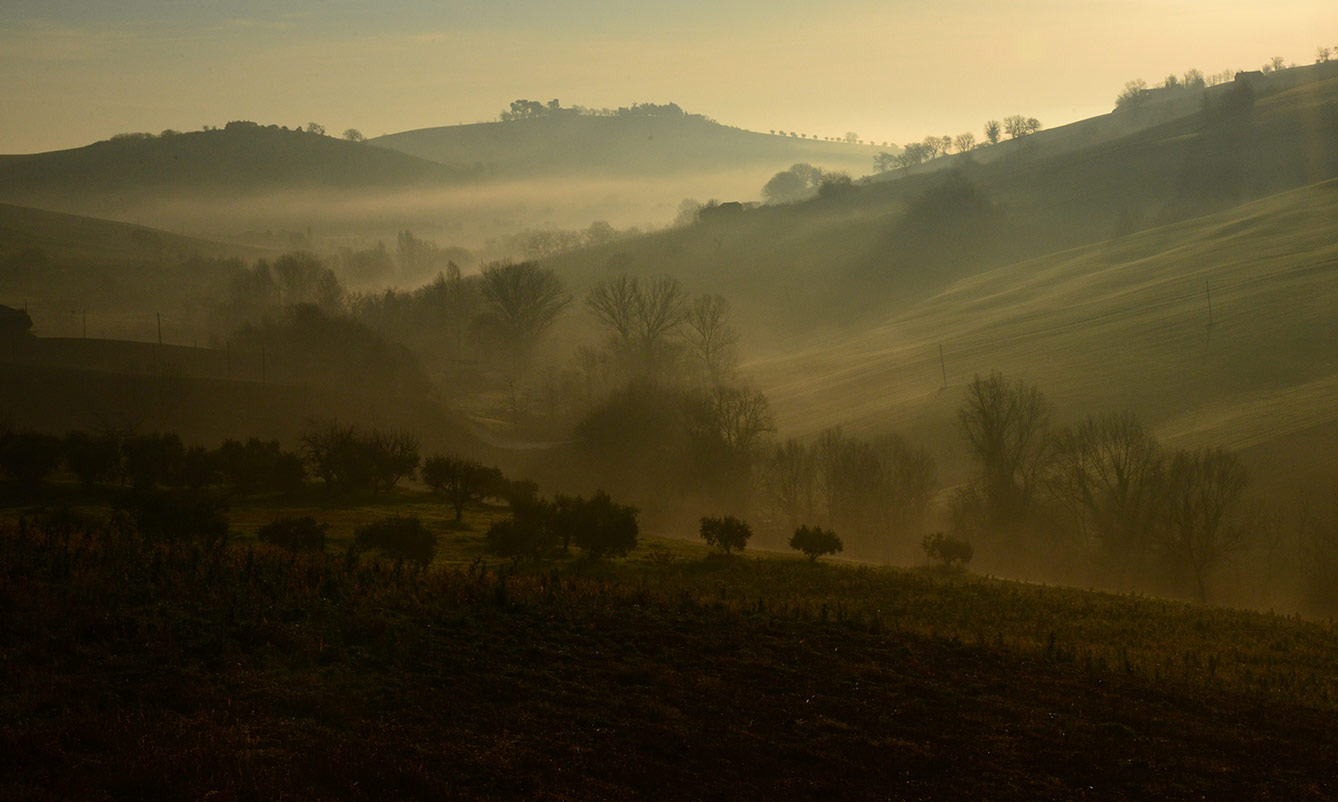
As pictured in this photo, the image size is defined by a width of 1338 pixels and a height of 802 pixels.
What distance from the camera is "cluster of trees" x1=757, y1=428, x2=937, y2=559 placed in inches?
2324

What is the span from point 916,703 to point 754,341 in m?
111

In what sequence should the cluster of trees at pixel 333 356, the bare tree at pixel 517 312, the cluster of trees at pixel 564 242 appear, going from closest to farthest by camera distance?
A: the cluster of trees at pixel 333 356
the bare tree at pixel 517 312
the cluster of trees at pixel 564 242

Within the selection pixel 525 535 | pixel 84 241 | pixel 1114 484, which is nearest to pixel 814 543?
pixel 525 535

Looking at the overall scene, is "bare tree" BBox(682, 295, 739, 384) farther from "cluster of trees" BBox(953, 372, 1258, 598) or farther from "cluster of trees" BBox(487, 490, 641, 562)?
"cluster of trees" BBox(487, 490, 641, 562)

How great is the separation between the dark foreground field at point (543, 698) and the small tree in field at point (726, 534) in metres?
13.8

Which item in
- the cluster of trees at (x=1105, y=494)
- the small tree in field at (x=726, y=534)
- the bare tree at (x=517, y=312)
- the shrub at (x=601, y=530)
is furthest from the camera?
A: the bare tree at (x=517, y=312)

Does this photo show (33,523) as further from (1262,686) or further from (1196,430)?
(1196,430)

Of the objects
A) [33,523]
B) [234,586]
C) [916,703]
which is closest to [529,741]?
[916,703]

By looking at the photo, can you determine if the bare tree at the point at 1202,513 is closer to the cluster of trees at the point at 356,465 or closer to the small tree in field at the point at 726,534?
the small tree in field at the point at 726,534

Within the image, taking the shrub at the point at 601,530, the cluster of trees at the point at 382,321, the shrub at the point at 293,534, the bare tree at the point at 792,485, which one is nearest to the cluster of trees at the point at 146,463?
the shrub at the point at 293,534

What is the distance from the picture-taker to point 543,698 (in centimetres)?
1394

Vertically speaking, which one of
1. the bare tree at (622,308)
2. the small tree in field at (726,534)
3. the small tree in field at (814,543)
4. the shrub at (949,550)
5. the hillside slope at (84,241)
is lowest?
the shrub at (949,550)

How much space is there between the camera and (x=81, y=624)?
14.2 m

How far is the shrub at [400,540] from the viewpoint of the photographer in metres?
27.0
